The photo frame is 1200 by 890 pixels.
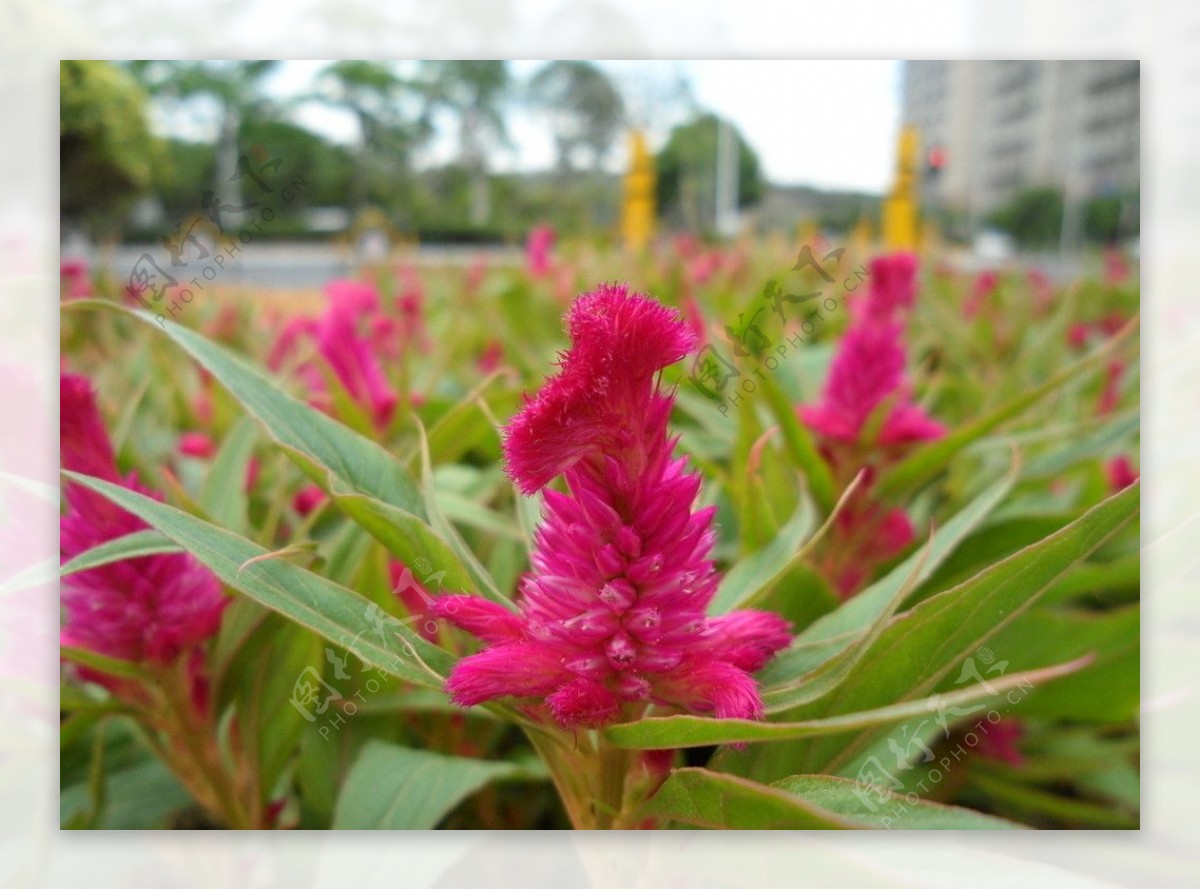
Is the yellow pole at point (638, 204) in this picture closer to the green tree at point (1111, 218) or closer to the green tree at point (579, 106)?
the green tree at point (579, 106)

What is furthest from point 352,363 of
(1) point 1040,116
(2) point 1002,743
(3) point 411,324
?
(1) point 1040,116

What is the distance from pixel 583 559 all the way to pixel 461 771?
0.29 meters

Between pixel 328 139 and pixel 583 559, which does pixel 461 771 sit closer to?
pixel 583 559

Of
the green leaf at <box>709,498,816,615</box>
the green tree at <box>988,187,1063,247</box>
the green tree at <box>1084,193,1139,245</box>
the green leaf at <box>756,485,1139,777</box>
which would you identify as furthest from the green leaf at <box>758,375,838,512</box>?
the green tree at <box>988,187,1063,247</box>

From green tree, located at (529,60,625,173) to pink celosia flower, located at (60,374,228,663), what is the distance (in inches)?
28.4

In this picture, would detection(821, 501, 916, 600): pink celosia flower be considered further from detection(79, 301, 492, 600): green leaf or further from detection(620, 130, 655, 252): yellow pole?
detection(620, 130, 655, 252): yellow pole

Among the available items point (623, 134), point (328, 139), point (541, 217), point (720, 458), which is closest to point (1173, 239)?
point (720, 458)

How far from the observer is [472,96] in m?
1.23

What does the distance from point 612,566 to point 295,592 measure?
147 millimetres

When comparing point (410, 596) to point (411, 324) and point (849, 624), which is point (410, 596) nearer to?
point (849, 624)

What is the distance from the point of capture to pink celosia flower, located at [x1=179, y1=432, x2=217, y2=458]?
0.97 meters

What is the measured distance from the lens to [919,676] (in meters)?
0.43

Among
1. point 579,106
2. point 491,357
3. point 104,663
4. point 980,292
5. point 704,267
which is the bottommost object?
point 104,663

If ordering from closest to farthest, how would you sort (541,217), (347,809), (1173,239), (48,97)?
(347,809) → (48,97) → (1173,239) → (541,217)
